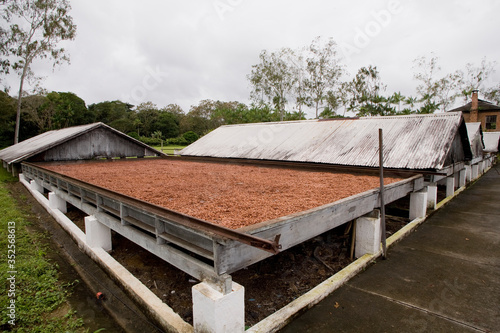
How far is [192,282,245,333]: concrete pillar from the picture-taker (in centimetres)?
230

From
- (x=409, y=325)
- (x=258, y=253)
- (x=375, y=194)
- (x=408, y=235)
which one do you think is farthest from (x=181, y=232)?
(x=408, y=235)

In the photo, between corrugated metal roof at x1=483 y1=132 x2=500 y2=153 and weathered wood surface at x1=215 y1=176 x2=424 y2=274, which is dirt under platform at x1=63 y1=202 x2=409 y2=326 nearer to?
weathered wood surface at x1=215 y1=176 x2=424 y2=274

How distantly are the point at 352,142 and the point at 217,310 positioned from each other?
8.31 metres

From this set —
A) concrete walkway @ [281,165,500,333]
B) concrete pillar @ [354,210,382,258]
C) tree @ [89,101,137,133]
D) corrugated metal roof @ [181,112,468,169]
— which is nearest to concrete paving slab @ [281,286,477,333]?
concrete walkway @ [281,165,500,333]

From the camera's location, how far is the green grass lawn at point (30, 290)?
306cm

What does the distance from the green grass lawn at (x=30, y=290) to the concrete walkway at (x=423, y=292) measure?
269cm

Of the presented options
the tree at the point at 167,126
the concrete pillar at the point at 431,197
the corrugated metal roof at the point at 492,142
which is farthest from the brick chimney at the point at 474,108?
the tree at the point at 167,126

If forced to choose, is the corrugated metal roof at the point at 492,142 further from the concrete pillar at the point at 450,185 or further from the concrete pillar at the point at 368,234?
the concrete pillar at the point at 368,234

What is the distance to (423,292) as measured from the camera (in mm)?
3602

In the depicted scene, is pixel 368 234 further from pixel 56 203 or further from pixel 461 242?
pixel 56 203


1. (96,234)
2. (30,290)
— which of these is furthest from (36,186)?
(30,290)

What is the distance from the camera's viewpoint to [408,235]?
232 inches

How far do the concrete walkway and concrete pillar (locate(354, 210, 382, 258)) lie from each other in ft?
0.91

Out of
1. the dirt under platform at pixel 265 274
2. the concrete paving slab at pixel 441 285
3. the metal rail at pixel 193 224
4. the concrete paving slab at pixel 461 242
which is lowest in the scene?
the dirt under platform at pixel 265 274
